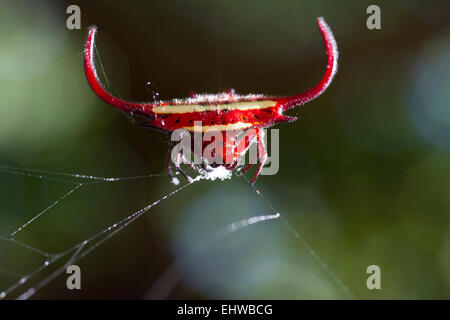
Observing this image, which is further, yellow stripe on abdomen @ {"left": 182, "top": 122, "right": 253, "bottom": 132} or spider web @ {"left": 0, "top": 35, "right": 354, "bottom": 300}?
spider web @ {"left": 0, "top": 35, "right": 354, "bottom": 300}

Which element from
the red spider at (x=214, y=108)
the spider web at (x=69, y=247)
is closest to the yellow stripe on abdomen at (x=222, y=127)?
the red spider at (x=214, y=108)

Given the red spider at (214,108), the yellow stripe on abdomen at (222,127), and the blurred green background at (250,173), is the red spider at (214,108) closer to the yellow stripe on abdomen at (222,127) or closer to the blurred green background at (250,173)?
the yellow stripe on abdomen at (222,127)

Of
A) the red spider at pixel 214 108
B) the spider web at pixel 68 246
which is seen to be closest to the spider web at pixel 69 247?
the spider web at pixel 68 246

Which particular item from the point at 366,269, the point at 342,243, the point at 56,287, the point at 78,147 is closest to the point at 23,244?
the point at 56,287

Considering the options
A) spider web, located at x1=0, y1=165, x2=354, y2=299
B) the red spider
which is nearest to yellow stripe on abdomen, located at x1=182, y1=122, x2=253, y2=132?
the red spider

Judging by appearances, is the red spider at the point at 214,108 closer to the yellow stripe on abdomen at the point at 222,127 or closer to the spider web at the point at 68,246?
the yellow stripe on abdomen at the point at 222,127

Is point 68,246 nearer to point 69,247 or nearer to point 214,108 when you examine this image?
point 69,247

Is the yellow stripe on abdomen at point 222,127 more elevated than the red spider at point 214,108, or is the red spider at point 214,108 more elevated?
the red spider at point 214,108

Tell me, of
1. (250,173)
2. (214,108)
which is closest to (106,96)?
(214,108)

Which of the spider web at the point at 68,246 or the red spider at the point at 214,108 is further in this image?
the spider web at the point at 68,246

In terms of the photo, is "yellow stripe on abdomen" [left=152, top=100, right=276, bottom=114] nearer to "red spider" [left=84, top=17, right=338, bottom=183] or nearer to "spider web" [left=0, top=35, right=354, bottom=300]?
"red spider" [left=84, top=17, right=338, bottom=183]

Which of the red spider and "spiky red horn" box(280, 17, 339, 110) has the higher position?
"spiky red horn" box(280, 17, 339, 110)
